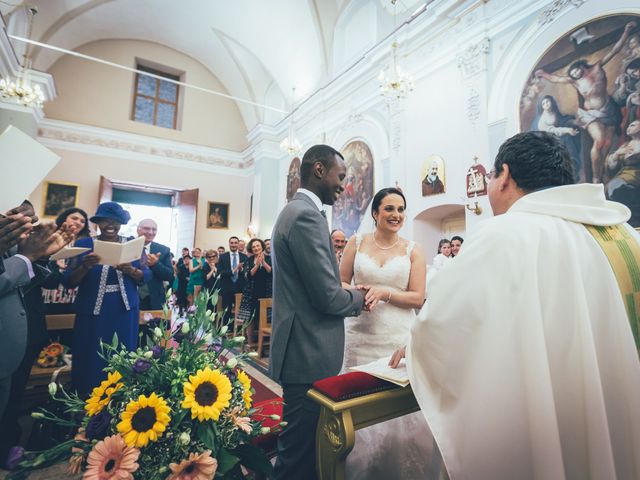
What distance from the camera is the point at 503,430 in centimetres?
105

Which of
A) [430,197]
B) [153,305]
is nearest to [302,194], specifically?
[153,305]

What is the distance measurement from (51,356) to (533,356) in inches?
134

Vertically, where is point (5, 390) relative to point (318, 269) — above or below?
below

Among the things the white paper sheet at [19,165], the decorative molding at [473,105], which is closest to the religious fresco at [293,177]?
the decorative molding at [473,105]

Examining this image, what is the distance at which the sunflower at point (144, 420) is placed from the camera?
2.68 feet

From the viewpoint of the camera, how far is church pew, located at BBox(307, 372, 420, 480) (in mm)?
1173

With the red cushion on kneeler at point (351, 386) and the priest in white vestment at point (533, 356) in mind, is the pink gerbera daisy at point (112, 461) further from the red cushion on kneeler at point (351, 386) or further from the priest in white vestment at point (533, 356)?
the priest in white vestment at point (533, 356)

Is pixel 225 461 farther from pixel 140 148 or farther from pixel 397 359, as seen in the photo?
pixel 140 148

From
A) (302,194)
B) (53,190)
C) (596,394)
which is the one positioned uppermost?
(53,190)

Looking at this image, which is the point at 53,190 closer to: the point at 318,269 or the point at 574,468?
the point at 318,269

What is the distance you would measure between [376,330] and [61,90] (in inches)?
539

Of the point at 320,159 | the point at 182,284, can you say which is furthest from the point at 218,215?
the point at 320,159

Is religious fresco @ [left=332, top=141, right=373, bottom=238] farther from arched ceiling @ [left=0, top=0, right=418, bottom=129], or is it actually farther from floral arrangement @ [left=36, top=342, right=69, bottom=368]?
floral arrangement @ [left=36, top=342, right=69, bottom=368]

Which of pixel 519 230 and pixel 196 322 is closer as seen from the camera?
pixel 196 322
